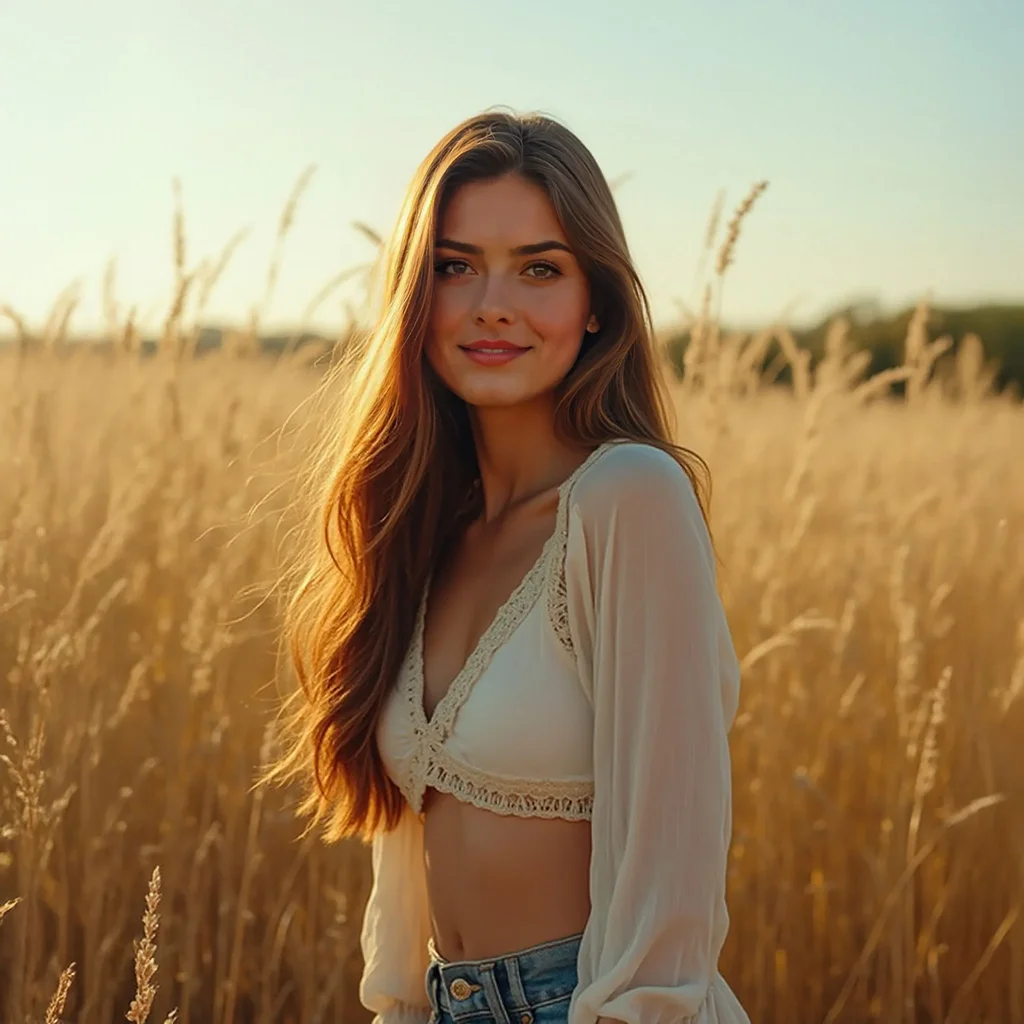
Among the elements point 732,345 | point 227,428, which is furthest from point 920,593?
point 227,428

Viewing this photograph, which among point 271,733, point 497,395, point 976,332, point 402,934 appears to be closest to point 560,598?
point 497,395

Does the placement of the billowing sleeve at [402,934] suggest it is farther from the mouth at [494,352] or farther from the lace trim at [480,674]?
the mouth at [494,352]

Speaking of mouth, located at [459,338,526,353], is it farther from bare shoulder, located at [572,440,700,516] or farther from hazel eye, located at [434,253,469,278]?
bare shoulder, located at [572,440,700,516]

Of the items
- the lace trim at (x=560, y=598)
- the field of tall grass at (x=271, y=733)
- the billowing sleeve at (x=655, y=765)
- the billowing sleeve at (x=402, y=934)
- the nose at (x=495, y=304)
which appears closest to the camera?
the billowing sleeve at (x=655, y=765)

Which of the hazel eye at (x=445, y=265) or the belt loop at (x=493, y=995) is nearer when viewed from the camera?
the belt loop at (x=493, y=995)

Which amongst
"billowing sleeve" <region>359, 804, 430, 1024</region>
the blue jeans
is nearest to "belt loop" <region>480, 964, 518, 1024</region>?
the blue jeans

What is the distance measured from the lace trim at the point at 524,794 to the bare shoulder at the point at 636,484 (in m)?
0.30

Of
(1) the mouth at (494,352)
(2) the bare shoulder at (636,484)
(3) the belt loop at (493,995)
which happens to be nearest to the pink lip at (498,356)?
(1) the mouth at (494,352)

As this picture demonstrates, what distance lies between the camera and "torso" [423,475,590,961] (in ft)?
4.52

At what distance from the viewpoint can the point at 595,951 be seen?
129 cm

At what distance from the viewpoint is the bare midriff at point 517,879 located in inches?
54.2

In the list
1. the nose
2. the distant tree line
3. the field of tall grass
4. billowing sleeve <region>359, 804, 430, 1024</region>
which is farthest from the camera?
the distant tree line

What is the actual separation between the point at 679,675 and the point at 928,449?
2727 millimetres

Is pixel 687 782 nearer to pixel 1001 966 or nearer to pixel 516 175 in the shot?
pixel 516 175
